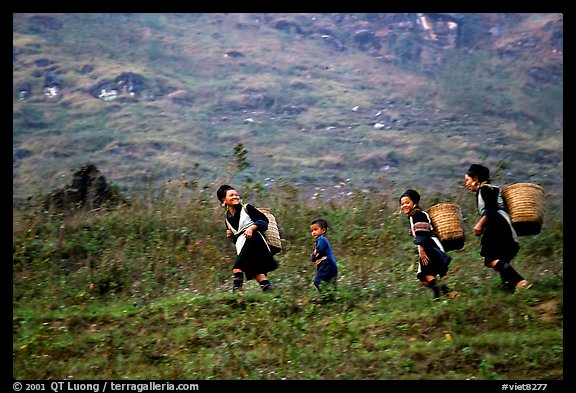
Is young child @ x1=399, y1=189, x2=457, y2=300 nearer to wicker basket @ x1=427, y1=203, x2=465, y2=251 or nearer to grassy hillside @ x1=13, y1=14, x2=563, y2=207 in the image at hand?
wicker basket @ x1=427, y1=203, x2=465, y2=251

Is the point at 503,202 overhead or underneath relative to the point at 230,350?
overhead

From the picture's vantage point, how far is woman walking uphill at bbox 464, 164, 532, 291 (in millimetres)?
7996

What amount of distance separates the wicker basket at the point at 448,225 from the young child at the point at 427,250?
77 mm

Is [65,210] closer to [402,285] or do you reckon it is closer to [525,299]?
[402,285]

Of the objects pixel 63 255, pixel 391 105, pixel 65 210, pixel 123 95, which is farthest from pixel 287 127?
pixel 63 255

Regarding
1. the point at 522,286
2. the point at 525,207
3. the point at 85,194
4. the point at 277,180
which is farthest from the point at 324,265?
the point at 277,180

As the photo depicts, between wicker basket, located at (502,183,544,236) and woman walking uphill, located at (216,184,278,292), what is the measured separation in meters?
2.98

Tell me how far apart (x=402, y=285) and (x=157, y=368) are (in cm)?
347

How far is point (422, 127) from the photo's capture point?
22.3 metres

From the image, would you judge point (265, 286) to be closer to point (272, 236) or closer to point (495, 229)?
point (272, 236)

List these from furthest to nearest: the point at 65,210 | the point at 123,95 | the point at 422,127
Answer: the point at 123,95 → the point at 422,127 → the point at 65,210

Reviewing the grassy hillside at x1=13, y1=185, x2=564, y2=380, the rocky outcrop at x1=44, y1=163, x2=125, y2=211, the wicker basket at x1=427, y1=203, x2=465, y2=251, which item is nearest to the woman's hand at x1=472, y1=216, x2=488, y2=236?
the wicker basket at x1=427, y1=203, x2=465, y2=251

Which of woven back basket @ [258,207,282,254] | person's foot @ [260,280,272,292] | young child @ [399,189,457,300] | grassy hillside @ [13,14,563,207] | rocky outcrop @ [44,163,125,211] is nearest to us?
young child @ [399,189,457,300]

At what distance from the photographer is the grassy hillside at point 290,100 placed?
62.9 ft
